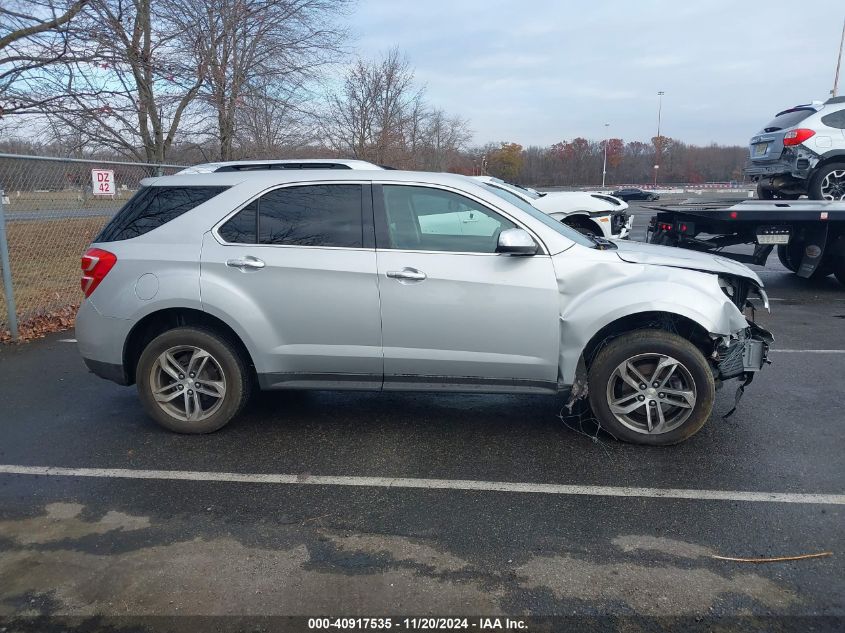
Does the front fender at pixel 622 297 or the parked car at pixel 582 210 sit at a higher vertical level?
the parked car at pixel 582 210

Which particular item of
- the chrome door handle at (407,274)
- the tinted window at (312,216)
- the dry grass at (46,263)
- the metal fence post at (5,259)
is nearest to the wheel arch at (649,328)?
the chrome door handle at (407,274)

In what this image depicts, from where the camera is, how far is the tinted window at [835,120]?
367 inches

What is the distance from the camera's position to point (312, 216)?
172 inches

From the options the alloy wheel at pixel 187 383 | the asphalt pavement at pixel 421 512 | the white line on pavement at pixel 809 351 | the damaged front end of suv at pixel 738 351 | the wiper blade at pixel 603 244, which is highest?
the wiper blade at pixel 603 244

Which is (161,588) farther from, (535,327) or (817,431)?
(817,431)

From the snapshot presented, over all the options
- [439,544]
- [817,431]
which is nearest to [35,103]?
A: [439,544]

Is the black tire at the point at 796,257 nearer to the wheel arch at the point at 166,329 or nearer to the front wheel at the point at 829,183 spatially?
the front wheel at the point at 829,183

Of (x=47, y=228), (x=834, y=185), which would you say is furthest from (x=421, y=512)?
(x=834, y=185)

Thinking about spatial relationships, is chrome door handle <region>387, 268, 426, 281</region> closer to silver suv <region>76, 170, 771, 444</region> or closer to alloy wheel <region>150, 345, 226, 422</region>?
silver suv <region>76, 170, 771, 444</region>

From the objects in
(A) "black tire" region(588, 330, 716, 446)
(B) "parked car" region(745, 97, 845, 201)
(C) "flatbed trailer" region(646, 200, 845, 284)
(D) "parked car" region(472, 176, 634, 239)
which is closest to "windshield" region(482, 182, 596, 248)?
(A) "black tire" region(588, 330, 716, 446)

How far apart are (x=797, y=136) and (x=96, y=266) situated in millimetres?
9733

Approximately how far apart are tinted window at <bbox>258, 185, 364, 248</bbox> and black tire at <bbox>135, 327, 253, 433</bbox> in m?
0.81

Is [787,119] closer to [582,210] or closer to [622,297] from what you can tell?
[582,210]

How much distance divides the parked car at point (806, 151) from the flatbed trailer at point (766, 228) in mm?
815
